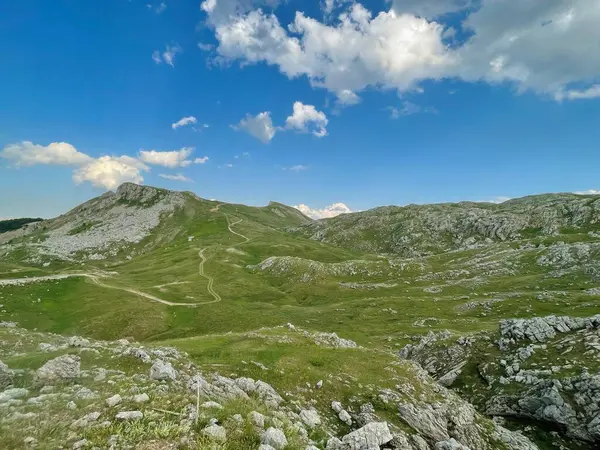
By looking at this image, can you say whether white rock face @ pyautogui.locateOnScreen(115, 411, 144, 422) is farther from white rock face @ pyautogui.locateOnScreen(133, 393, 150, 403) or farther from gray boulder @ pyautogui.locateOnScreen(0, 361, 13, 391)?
gray boulder @ pyautogui.locateOnScreen(0, 361, 13, 391)

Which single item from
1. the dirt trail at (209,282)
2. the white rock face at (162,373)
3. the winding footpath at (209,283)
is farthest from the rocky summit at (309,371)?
the dirt trail at (209,282)

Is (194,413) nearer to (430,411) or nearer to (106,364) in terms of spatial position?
(106,364)

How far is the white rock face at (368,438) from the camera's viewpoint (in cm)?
1696

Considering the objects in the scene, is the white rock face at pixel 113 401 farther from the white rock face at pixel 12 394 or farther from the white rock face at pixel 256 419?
the white rock face at pixel 256 419

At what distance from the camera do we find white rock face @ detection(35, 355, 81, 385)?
1762 cm

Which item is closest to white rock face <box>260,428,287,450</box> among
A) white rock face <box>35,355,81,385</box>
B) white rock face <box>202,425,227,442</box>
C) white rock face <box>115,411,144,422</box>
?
white rock face <box>202,425,227,442</box>

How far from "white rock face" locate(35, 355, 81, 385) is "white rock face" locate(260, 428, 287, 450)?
11704 millimetres

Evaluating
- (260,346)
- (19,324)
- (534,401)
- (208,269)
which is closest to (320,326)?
(260,346)

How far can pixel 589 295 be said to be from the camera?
8238cm

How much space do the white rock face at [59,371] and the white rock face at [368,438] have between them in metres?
15.1

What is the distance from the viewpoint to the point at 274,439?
13.8 metres

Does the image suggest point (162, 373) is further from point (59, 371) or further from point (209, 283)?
point (209, 283)

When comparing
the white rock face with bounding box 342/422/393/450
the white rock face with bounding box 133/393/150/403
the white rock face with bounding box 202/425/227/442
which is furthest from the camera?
the white rock face with bounding box 342/422/393/450

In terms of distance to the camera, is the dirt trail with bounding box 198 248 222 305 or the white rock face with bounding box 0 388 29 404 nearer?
the white rock face with bounding box 0 388 29 404
